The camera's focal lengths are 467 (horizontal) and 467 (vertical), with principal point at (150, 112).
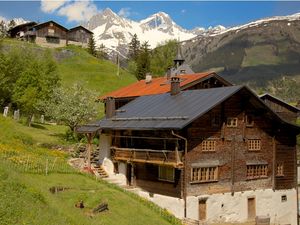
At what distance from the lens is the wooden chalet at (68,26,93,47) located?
404ft

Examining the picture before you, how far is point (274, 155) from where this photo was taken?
131 ft

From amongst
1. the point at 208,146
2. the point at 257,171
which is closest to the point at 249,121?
the point at 257,171

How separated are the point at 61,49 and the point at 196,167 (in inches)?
3113

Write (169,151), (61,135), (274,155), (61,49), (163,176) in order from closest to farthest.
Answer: (169,151) < (163,176) < (274,155) < (61,135) < (61,49)

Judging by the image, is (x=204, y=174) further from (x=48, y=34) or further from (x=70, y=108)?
(x=48, y=34)

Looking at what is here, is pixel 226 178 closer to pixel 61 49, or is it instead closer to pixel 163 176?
pixel 163 176

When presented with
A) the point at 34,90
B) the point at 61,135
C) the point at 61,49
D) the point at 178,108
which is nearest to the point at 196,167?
the point at 178,108

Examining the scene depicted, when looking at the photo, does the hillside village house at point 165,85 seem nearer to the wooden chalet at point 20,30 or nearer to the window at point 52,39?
the window at point 52,39

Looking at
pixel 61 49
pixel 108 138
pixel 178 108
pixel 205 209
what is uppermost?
pixel 61 49

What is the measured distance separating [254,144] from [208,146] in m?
5.26

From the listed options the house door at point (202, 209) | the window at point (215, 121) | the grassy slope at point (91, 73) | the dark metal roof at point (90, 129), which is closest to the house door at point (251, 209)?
the house door at point (202, 209)

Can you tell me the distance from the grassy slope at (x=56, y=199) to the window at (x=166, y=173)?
4620mm

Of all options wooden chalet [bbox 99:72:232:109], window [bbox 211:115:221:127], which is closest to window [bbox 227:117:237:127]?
window [bbox 211:115:221:127]

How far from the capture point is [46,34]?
4557 inches
